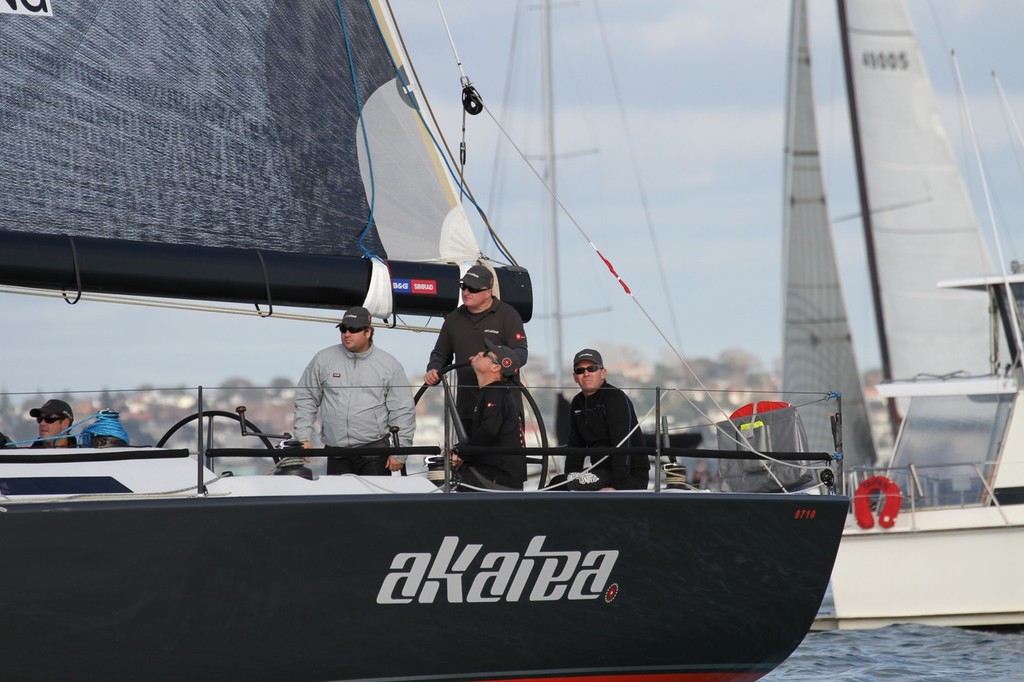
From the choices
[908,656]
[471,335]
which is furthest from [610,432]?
[908,656]

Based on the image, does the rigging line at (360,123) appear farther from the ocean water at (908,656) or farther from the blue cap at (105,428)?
the ocean water at (908,656)

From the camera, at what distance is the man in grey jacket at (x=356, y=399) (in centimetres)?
764

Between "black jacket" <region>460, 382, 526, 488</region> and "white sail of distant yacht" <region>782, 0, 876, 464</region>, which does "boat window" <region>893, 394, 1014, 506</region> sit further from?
"white sail of distant yacht" <region>782, 0, 876, 464</region>

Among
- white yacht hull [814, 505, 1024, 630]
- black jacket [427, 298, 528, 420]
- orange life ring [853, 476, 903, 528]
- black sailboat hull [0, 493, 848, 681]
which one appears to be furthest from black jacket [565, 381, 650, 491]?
white yacht hull [814, 505, 1024, 630]

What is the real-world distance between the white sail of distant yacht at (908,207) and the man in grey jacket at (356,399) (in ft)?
51.3

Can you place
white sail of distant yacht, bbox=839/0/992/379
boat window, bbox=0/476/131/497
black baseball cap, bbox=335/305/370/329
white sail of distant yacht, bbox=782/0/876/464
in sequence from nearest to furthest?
boat window, bbox=0/476/131/497 < black baseball cap, bbox=335/305/370/329 < white sail of distant yacht, bbox=839/0/992/379 < white sail of distant yacht, bbox=782/0/876/464

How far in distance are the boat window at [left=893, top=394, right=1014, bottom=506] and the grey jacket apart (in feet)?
23.9

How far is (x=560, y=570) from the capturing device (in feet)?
23.8

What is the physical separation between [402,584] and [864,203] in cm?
1762

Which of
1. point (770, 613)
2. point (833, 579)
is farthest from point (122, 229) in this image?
point (833, 579)

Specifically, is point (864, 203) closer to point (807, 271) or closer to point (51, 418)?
point (807, 271)

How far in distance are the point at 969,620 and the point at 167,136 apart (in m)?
8.96

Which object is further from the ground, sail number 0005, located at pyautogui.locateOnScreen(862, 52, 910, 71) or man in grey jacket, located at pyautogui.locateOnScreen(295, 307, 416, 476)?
sail number 0005, located at pyautogui.locateOnScreen(862, 52, 910, 71)

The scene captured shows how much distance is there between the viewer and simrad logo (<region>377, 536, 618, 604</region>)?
696cm
